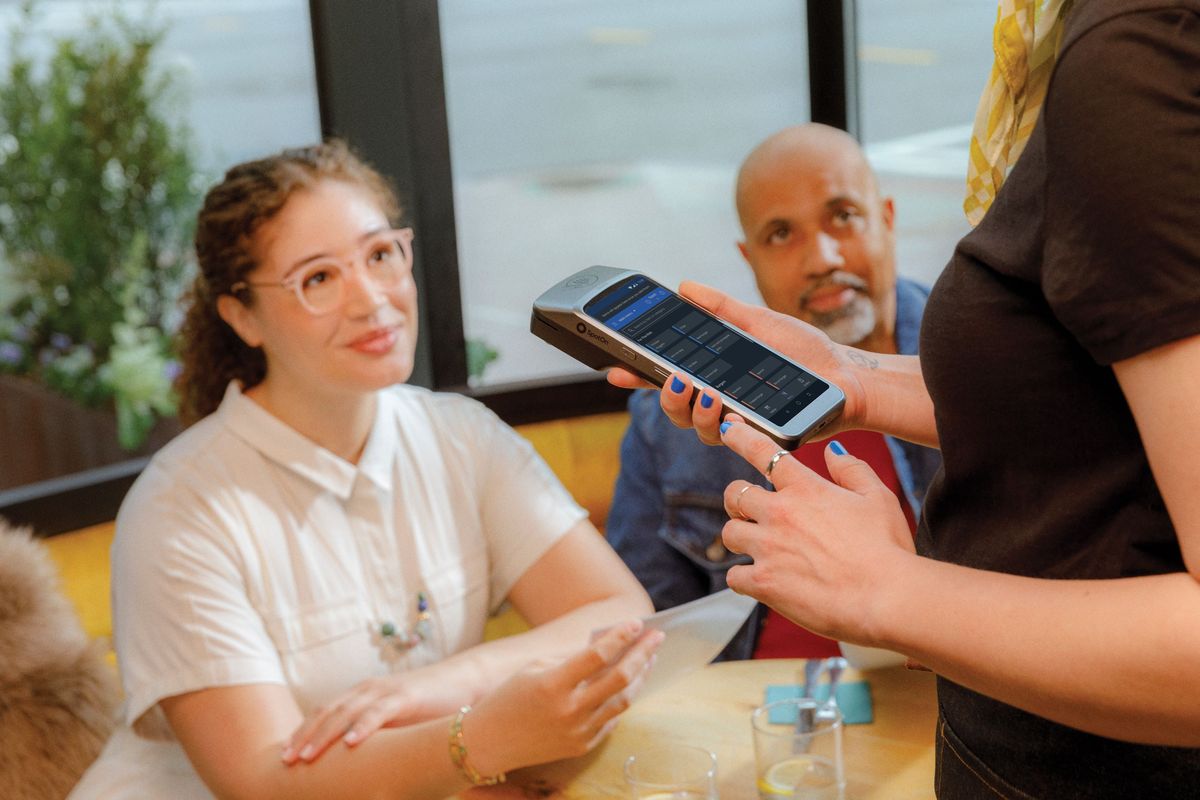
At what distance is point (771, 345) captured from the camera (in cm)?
112

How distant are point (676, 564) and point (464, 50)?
4.97ft

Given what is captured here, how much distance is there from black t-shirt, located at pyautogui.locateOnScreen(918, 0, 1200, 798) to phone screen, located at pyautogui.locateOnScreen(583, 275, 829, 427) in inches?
8.1

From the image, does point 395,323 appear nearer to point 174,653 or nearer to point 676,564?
point 174,653

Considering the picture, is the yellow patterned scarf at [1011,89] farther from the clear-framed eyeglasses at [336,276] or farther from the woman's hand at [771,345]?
the clear-framed eyeglasses at [336,276]

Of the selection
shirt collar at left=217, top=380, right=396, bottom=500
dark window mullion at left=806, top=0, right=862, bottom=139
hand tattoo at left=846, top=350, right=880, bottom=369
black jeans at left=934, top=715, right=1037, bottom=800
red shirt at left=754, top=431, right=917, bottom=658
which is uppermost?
dark window mullion at left=806, top=0, right=862, bottom=139

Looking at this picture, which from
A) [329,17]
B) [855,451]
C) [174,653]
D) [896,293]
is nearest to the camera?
[174,653]

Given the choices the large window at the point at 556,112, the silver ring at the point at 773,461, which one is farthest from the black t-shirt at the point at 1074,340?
the large window at the point at 556,112

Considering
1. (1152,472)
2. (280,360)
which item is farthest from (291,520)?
(1152,472)

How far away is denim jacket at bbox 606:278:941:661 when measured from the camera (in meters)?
2.23

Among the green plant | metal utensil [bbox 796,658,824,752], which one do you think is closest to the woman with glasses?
metal utensil [bbox 796,658,824,752]

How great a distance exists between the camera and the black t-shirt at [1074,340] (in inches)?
23.1

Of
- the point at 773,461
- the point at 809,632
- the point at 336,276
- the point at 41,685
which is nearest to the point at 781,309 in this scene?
the point at 809,632

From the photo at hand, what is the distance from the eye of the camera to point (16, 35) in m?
2.84

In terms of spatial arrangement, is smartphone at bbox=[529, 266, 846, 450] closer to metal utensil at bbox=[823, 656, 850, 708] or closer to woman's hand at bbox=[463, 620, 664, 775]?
woman's hand at bbox=[463, 620, 664, 775]
